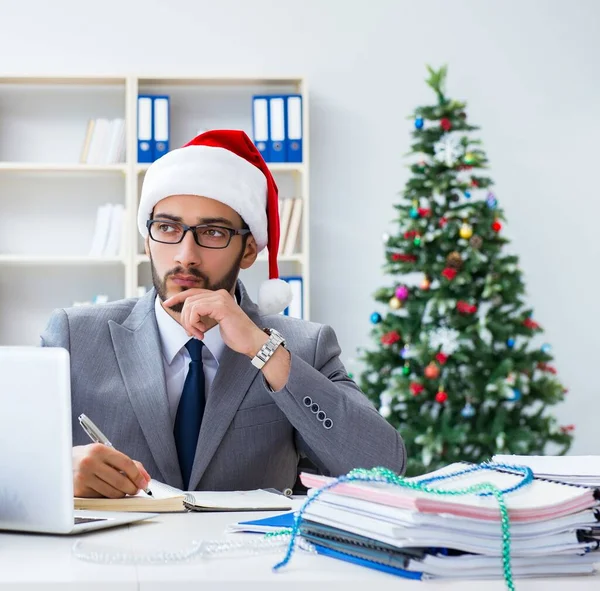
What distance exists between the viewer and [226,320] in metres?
1.73

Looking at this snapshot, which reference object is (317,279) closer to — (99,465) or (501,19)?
(501,19)

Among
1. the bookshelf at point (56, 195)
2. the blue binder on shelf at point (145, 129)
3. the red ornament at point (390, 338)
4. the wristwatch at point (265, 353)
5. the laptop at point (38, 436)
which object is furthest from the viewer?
the bookshelf at point (56, 195)

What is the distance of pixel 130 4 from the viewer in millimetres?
4441

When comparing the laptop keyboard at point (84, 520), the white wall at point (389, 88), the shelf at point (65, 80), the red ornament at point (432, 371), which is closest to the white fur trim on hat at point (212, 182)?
the laptop keyboard at point (84, 520)

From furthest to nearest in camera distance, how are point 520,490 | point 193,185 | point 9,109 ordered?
point 9,109
point 193,185
point 520,490

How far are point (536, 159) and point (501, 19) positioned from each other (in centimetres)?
72

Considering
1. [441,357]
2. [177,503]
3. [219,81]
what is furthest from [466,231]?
[177,503]

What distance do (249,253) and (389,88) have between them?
265cm

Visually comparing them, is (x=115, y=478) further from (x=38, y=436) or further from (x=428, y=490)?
(x=428, y=490)

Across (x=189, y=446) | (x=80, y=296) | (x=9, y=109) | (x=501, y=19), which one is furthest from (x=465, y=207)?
(x=189, y=446)

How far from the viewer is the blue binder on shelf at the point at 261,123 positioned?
4.20m

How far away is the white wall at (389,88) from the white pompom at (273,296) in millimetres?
2383

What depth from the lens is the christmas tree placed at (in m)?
3.90

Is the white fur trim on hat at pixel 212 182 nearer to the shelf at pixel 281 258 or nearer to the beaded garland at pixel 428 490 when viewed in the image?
the beaded garland at pixel 428 490
